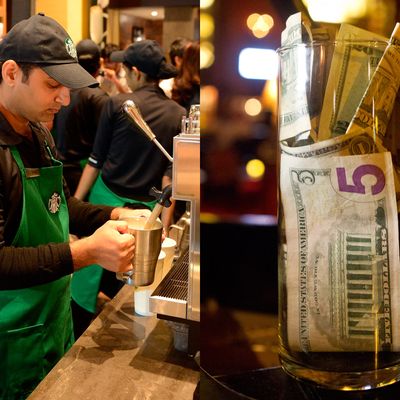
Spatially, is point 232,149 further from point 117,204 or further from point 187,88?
point 187,88

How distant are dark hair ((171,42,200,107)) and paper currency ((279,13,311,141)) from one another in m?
2.45

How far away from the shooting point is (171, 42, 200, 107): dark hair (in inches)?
116

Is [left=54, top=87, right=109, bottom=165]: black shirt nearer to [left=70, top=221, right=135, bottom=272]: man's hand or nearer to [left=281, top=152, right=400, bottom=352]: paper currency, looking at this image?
Answer: [left=70, top=221, right=135, bottom=272]: man's hand

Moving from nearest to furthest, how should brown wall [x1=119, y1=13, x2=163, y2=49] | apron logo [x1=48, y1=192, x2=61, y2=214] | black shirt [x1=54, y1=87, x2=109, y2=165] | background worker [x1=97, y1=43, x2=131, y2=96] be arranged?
1. apron logo [x1=48, y1=192, x2=61, y2=214]
2. black shirt [x1=54, y1=87, x2=109, y2=165]
3. background worker [x1=97, y1=43, x2=131, y2=96]
4. brown wall [x1=119, y1=13, x2=163, y2=49]

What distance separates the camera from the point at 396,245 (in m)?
0.52

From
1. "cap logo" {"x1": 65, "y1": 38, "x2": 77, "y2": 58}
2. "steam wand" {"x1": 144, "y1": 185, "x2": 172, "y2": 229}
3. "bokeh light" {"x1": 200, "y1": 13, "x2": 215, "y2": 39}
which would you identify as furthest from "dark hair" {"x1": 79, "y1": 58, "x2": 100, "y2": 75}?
"bokeh light" {"x1": 200, "y1": 13, "x2": 215, "y2": 39}

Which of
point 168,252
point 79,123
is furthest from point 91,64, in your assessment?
point 168,252

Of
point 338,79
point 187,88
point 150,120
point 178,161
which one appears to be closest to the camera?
point 338,79

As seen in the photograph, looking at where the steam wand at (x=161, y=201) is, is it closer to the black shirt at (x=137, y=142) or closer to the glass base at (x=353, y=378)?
the glass base at (x=353, y=378)

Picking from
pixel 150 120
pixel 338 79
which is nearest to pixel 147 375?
pixel 338 79

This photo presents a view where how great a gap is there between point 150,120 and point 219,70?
1960mm

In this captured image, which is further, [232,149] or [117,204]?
[117,204]

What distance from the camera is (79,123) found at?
2914 mm

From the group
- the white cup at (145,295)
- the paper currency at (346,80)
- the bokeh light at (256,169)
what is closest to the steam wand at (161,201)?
the white cup at (145,295)
